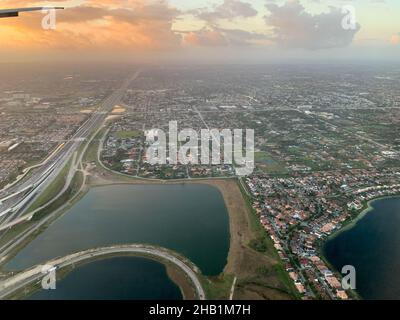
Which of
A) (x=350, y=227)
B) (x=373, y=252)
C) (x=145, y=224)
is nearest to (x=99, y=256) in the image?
(x=145, y=224)

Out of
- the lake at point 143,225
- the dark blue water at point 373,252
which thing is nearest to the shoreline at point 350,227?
the dark blue water at point 373,252

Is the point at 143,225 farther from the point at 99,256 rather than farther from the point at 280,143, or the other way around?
the point at 280,143

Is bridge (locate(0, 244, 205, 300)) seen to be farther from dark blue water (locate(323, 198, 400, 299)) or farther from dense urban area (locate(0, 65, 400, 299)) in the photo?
dark blue water (locate(323, 198, 400, 299))

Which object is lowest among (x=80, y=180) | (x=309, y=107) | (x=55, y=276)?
(x=55, y=276)

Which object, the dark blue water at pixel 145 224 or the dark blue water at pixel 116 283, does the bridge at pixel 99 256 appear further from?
the dark blue water at pixel 116 283

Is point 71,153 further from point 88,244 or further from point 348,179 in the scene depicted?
point 348,179

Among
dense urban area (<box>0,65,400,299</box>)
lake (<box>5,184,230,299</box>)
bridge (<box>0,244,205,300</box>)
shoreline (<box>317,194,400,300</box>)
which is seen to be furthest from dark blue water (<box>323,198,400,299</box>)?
bridge (<box>0,244,205,300</box>)

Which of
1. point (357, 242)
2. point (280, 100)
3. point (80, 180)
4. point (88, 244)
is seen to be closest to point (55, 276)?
point (88, 244)
